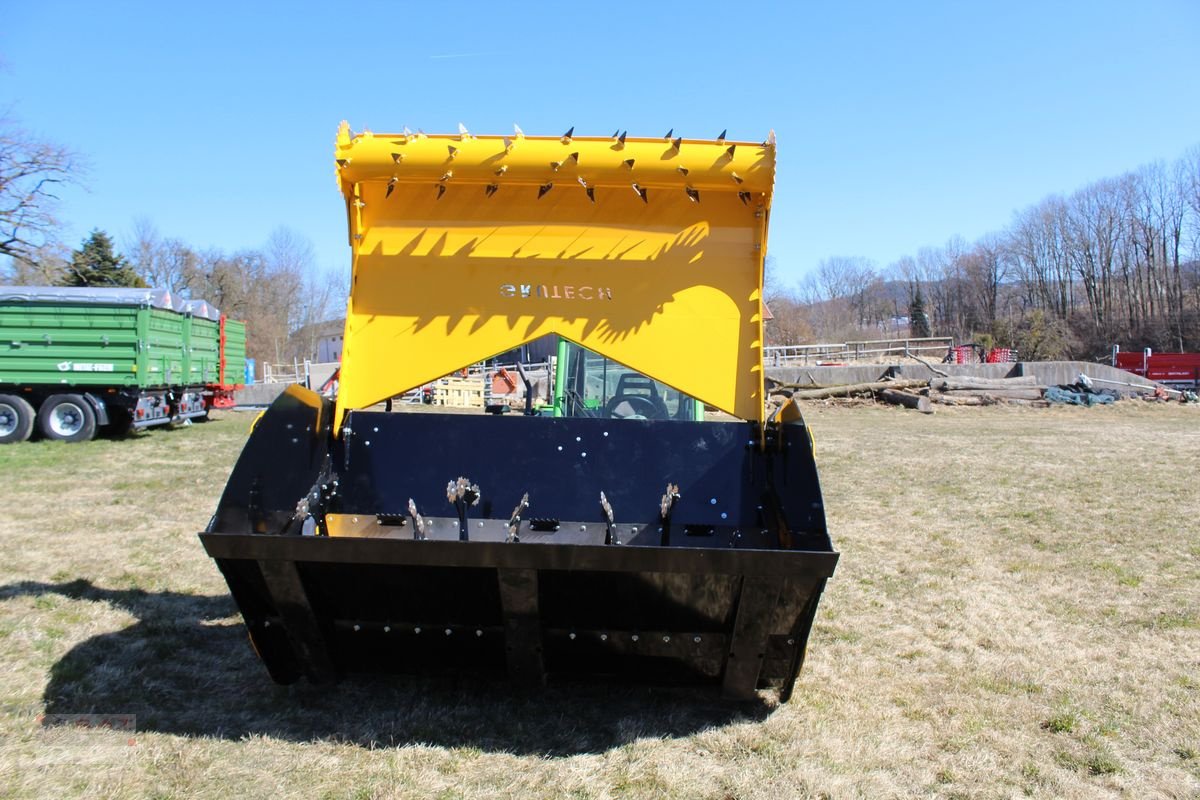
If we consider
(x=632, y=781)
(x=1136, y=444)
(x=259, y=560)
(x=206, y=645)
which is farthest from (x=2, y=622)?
(x=1136, y=444)

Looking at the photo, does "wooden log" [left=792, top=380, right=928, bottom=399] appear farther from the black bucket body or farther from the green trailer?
the black bucket body

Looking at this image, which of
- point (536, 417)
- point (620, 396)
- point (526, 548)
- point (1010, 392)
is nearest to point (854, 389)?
point (1010, 392)

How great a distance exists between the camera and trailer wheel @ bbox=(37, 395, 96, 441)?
1428 centimetres

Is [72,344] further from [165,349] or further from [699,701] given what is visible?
[699,701]

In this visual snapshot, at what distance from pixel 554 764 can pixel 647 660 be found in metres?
0.50

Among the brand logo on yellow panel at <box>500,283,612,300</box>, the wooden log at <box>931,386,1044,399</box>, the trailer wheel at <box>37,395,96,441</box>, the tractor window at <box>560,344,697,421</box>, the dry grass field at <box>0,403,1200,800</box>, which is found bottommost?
the dry grass field at <box>0,403,1200,800</box>

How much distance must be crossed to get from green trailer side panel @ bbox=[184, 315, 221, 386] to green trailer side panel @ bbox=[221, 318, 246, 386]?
43 cm

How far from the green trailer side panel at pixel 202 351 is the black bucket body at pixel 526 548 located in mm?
14299

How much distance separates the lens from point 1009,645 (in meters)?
4.36

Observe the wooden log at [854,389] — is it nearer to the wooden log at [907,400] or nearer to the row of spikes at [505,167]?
the wooden log at [907,400]

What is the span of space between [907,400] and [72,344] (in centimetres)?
1846

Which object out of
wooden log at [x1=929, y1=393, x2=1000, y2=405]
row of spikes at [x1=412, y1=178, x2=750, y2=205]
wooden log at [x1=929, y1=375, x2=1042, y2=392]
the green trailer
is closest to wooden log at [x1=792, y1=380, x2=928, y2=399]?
wooden log at [x1=929, y1=375, x2=1042, y2=392]

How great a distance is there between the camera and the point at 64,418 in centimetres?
1439

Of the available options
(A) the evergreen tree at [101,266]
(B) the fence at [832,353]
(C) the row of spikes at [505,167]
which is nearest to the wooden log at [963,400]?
(B) the fence at [832,353]
